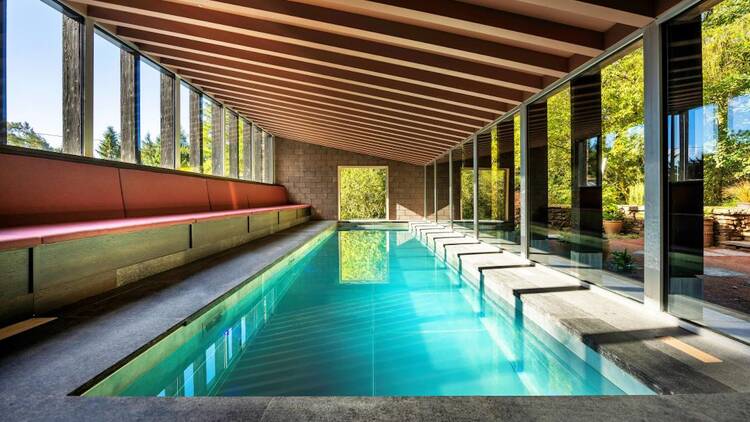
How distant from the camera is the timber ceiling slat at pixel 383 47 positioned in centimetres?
281

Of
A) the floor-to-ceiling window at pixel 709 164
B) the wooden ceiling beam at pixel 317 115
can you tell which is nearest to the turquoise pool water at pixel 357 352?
the floor-to-ceiling window at pixel 709 164

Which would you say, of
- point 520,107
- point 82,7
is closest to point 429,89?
point 520,107

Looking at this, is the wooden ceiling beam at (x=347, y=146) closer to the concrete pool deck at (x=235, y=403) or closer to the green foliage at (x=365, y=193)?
the green foliage at (x=365, y=193)

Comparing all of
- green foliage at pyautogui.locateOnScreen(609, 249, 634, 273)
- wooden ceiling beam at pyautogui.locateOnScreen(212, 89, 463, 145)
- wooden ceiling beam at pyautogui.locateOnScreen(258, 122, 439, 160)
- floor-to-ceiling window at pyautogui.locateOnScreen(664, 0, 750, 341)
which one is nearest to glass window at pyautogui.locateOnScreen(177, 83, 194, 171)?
wooden ceiling beam at pyautogui.locateOnScreen(212, 89, 463, 145)

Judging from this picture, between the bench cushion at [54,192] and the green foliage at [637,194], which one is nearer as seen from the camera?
the green foliage at [637,194]

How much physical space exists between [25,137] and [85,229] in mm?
1606

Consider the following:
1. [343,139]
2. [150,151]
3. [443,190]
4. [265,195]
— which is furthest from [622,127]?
[265,195]

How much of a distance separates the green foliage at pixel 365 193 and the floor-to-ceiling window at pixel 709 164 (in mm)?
16210

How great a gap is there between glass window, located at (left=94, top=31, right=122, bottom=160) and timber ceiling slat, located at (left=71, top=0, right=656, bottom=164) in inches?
10.9

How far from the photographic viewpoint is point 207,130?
7.85m

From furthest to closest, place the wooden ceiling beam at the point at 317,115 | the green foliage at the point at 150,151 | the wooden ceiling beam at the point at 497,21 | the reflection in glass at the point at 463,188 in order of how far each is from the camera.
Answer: the wooden ceiling beam at the point at 317,115 → the reflection in glass at the point at 463,188 → the green foliage at the point at 150,151 → the wooden ceiling beam at the point at 497,21

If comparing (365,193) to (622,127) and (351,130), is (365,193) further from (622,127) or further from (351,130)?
(622,127)

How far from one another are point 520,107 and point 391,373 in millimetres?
3618


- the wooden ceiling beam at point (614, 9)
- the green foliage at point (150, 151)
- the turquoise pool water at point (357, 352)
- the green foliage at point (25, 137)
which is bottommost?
the turquoise pool water at point (357, 352)
